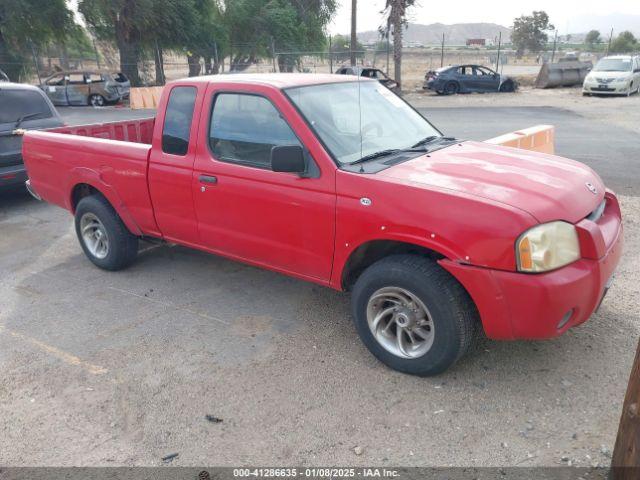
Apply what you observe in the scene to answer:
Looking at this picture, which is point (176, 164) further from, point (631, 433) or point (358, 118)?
point (631, 433)

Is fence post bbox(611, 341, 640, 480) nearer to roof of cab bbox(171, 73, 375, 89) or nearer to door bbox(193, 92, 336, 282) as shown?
door bbox(193, 92, 336, 282)

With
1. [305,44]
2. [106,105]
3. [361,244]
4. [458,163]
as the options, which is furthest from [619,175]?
[305,44]

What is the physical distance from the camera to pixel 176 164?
179 inches

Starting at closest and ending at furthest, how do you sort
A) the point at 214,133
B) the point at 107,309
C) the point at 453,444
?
1. the point at 453,444
2. the point at 214,133
3. the point at 107,309

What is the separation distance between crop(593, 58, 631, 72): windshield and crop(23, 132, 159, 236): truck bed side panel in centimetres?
2306

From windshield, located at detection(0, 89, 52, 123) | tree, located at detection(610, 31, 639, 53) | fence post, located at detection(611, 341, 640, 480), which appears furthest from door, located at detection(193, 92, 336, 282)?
tree, located at detection(610, 31, 639, 53)

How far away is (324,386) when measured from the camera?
11.8ft

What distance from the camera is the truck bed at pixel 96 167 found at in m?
4.96

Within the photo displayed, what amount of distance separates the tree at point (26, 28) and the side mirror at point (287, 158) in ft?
92.7

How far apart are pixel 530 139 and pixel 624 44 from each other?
169 feet

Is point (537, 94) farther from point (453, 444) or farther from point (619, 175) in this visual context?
point (453, 444)

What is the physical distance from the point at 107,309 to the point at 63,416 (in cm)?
153

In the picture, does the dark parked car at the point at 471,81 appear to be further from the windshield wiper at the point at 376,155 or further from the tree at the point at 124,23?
the windshield wiper at the point at 376,155

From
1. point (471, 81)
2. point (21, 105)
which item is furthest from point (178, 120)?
point (471, 81)
